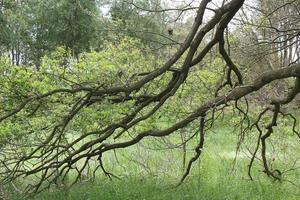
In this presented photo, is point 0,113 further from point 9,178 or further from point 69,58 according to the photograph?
point 69,58

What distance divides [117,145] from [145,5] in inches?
73.7

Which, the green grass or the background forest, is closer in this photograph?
the background forest

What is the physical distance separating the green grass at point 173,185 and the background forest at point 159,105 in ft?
0.10

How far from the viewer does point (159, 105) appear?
481 centimetres

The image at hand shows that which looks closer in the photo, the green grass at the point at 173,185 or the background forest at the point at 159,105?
the background forest at the point at 159,105

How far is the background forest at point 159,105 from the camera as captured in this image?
200 inches

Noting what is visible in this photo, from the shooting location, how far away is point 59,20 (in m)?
24.3

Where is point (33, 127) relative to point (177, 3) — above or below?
below

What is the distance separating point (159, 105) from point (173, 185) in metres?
4.03

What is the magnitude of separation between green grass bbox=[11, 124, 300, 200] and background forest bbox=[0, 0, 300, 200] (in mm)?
30

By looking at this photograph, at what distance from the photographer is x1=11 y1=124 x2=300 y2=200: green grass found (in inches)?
313

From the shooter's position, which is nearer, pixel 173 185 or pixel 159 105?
pixel 159 105

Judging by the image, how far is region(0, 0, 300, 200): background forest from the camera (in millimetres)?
5090

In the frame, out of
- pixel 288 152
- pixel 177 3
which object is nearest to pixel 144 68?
pixel 177 3
